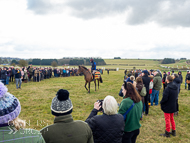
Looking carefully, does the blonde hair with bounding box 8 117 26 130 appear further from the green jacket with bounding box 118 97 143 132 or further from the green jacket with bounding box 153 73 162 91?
the green jacket with bounding box 153 73 162 91

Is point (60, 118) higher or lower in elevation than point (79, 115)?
higher

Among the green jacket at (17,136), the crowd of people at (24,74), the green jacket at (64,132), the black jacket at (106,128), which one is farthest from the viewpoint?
the crowd of people at (24,74)

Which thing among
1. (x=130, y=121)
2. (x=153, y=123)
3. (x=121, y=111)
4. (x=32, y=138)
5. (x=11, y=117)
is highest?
(x=11, y=117)

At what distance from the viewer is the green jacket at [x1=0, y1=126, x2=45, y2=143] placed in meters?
1.26

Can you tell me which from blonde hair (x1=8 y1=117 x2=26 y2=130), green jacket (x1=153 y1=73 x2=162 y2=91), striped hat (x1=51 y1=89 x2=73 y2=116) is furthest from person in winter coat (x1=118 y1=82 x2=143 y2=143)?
green jacket (x1=153 y1=73 x2=162 y2=91)

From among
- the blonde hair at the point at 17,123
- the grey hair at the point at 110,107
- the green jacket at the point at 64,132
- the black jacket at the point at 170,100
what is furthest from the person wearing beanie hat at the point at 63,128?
the black jacket at the point at 170,100

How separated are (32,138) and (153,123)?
18.6 ft

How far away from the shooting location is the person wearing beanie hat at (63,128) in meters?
1.62

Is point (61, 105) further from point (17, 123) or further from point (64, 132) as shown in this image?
point (17, 123)

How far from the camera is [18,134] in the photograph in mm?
1303

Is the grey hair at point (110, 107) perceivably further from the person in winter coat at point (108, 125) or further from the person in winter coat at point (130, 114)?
the person in winter coat at point (130, 114)

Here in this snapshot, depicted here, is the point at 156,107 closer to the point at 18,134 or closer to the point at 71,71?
the point at 18,134

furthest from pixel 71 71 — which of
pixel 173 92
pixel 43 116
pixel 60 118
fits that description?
pixel 60 118

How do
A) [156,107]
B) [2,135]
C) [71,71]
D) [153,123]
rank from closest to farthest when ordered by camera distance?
[2,135], [153,123], [156,107], [71,71]
